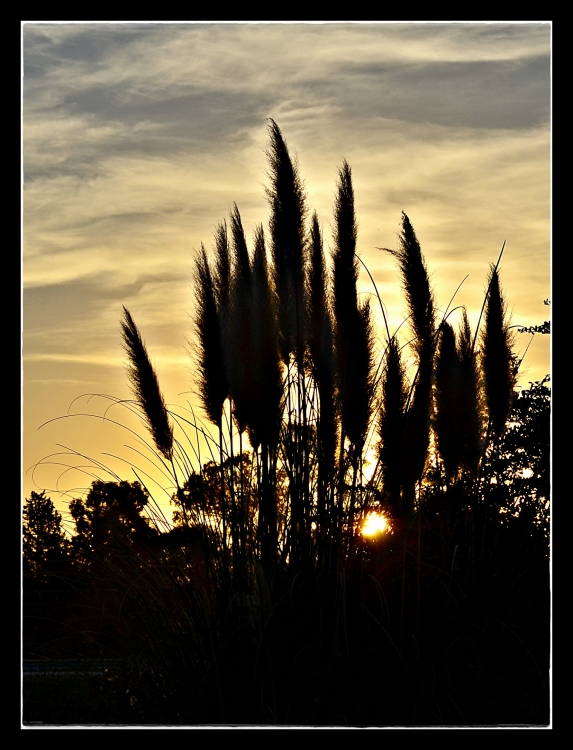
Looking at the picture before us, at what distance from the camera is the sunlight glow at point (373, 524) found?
2.88 meters

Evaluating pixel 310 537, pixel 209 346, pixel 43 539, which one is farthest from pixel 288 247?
pixel 43 539

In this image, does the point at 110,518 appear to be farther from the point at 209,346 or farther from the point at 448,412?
the point at 448,412

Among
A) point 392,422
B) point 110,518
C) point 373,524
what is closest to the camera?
point 392,422

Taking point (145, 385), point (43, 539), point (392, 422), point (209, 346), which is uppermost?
point (209, 346)

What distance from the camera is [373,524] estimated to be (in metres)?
2.89

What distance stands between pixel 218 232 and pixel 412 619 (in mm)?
1468

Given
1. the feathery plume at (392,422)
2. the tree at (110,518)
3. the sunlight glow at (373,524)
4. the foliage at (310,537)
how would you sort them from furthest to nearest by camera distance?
the tree at (110,518)
the sunlight glow at (373,524)
the feathery plume at (392,422)
the foliage at (310,537)

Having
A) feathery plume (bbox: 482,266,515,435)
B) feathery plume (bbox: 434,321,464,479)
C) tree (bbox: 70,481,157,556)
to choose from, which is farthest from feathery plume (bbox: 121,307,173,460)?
feathery plume (bbox: 482,266,515,435)

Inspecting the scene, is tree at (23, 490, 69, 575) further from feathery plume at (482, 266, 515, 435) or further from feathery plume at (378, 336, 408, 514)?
feathery plume at (482, 266, 515, 435)

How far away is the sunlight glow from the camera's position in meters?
2.88

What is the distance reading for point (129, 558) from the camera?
2.96 meters

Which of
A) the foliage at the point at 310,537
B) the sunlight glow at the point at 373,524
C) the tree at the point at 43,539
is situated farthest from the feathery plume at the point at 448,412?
the tree at the point at 43,539

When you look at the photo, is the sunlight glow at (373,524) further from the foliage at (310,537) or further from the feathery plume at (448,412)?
the feathery plume at (448,412)
